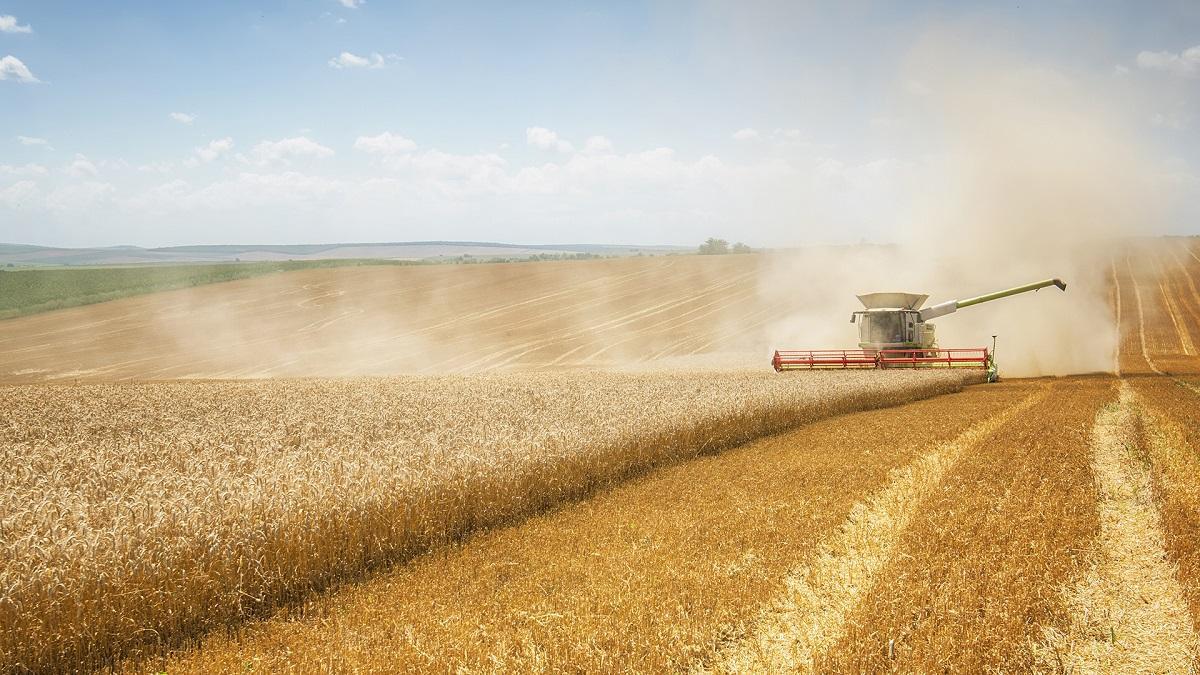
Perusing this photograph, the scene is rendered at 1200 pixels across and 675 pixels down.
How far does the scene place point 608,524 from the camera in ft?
27.5

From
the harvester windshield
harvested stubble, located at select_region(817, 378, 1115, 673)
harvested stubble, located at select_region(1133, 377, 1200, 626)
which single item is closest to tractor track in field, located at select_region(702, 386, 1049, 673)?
harvested stubble, located at select_region(817, 378, 1115, 673)

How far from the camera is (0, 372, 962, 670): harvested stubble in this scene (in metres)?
5.16

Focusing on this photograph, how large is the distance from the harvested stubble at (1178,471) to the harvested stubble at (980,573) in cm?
76

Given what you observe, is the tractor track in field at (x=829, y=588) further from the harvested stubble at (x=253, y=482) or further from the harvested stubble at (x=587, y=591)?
the harvested stubble at (x=253, y=482)

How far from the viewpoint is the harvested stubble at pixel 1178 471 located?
22.1ft

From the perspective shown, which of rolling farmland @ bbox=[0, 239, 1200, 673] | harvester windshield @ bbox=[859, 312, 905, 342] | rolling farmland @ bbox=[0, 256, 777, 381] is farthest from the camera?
rolling farmland @ bbox=[0, 256, 777, 381]

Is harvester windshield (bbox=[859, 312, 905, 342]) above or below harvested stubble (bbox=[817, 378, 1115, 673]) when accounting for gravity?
above

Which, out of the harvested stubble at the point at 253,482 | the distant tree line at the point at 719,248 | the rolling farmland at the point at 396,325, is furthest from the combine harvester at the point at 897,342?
the distant tree line at the point at 719,248

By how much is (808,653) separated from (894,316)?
21.6 meters

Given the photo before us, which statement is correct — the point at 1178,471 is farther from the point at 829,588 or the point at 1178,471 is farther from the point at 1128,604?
the point at 829,588

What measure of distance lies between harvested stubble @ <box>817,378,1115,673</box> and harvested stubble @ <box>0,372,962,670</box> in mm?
4353

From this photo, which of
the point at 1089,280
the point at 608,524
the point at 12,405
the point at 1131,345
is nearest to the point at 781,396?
the point at 608,524

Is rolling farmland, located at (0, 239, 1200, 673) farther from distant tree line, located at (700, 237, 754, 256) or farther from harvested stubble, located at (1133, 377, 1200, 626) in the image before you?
distant tree line, located at (700, 237, 754, 256)

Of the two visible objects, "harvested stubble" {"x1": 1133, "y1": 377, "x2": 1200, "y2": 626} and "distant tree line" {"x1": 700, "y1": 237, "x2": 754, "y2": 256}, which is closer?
"harvested stubble" {"x1": 1133, "y1": 377, "x2": 1200, "y2": 626}
